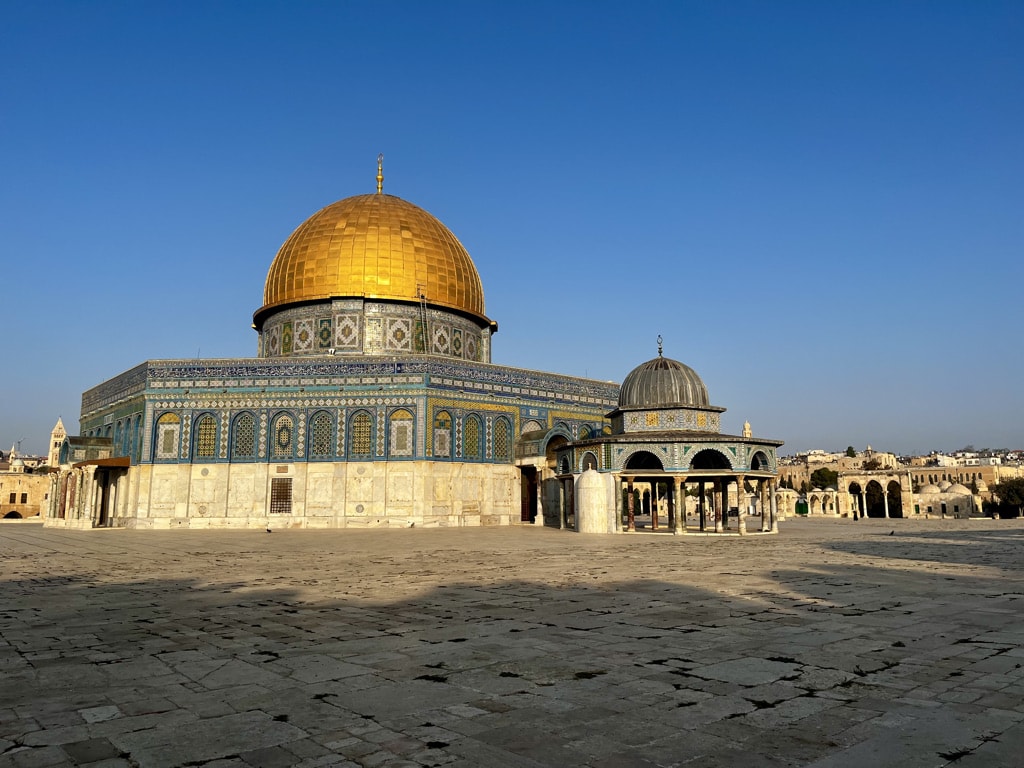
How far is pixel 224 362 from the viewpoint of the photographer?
33.0 metres

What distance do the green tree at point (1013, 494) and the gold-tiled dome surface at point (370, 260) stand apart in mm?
56786

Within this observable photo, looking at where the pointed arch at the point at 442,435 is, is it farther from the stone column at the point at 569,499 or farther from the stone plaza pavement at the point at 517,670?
the stone plaza pavement at the point at 517,670

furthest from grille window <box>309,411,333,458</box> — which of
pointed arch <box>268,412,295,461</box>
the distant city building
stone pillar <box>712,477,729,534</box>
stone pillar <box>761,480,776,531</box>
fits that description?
the distant city building

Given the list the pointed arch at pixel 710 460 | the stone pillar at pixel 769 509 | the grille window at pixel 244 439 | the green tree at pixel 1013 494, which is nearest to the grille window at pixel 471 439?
the grille window at pixel 244 439

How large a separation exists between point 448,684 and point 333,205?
123 feet

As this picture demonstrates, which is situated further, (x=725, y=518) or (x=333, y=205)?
(x=333, y=205)

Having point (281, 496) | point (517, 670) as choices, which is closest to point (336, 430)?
point (281, 496)

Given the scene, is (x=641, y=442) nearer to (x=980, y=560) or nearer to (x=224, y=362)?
(x=980, y=560)

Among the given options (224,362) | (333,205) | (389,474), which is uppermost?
(333,205)

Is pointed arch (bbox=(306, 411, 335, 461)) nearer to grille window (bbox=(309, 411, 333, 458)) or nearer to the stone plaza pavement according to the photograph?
grille window (bbox=(309, 411, 333, 458))

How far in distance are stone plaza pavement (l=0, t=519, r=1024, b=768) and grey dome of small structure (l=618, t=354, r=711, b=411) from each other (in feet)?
52.2

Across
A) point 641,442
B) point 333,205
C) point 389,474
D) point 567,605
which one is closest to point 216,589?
point 567,605

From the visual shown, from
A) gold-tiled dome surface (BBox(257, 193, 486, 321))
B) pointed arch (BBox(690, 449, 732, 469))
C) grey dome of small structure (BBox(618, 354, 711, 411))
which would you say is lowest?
pointed arch (BBox(690, 449, 732, 469))

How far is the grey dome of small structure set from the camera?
27.6 meters
